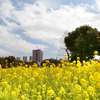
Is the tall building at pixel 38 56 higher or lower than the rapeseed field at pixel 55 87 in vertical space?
higher

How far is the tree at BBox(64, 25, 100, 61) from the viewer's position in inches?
616

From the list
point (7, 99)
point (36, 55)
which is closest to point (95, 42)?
point (7, 99)

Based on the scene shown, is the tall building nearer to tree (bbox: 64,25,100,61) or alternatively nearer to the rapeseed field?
tree (bbox: 64,25,100,61)

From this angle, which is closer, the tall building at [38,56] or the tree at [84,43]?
the tree at [84,43]

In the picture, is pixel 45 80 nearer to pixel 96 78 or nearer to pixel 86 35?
pixel 96 78

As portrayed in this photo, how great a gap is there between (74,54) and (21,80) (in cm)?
1323

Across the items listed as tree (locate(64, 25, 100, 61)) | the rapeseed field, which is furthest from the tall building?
the rapeseed field

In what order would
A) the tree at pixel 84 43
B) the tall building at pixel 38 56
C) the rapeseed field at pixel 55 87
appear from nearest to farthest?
the rapeseed field at pixel 55 87 < the tree at pixel 84 43 < the tall building at pixel 38 56

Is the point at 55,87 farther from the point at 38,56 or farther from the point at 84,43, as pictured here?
the point at 38,56

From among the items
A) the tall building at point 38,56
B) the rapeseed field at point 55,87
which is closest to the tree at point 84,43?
the rapeseed field at point 55,87

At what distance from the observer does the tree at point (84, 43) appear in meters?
15.6

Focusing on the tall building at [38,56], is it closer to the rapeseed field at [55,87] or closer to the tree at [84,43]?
the tree at [84,43]

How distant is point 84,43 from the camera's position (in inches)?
611

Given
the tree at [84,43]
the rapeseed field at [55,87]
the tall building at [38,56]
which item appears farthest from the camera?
the tall building at [38,56]
